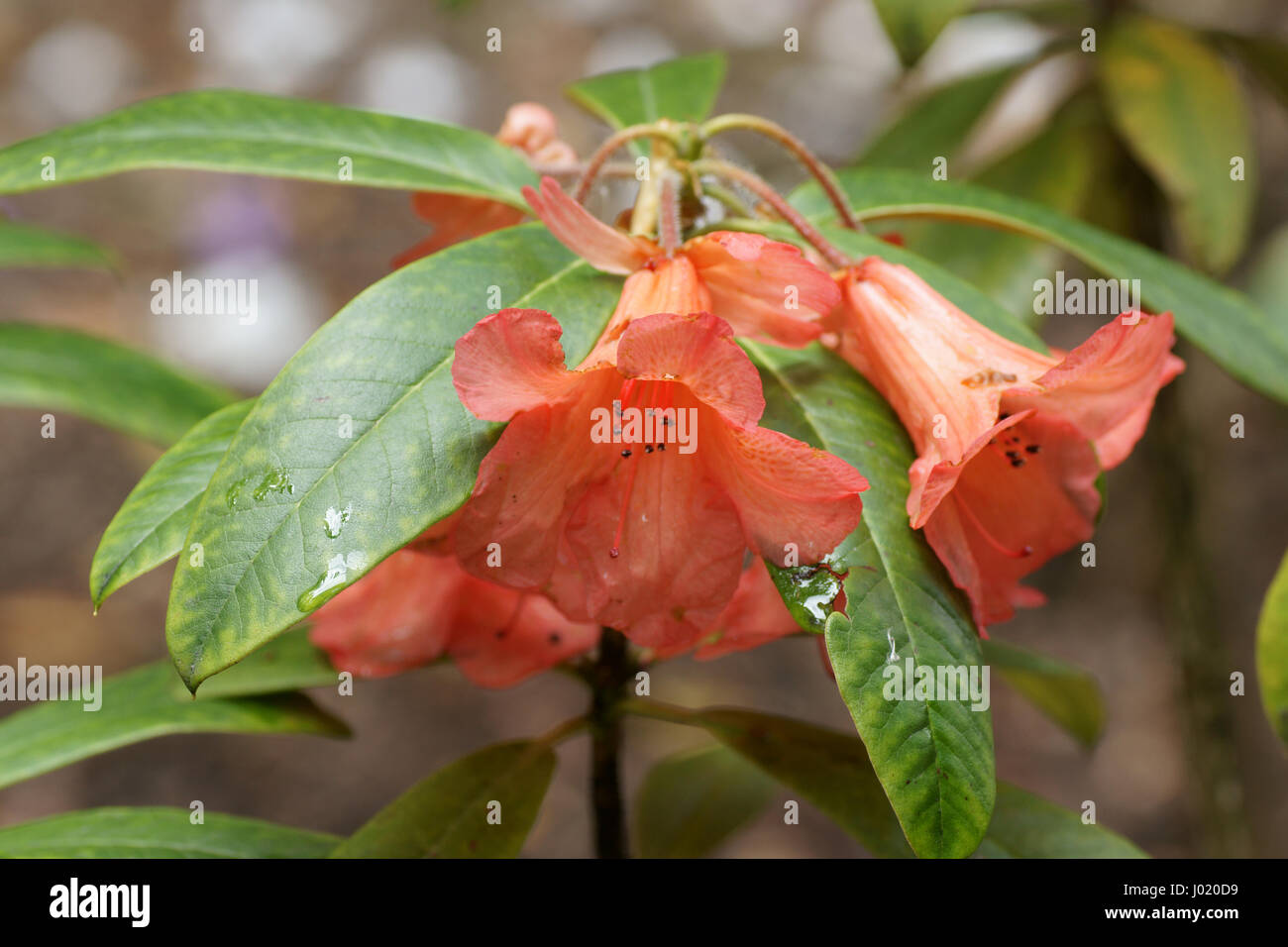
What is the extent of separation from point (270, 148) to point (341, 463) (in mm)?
302

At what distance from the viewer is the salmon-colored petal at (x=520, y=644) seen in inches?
31.3

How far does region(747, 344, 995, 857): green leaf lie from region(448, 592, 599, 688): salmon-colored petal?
28 centimetres

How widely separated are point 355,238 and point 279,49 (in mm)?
423

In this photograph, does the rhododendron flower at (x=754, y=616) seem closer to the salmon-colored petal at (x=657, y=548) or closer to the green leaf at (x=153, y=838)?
the salmon-colored petal at (x=657, y=548)

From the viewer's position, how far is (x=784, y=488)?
1.77 feet

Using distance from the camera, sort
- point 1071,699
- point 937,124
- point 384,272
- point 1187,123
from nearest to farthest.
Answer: point 1071,699 < point 1187,123 < point 937,124 < point 384,272

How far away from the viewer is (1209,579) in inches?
51.7

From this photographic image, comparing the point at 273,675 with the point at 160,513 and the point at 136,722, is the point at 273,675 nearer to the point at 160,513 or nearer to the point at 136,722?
the point at 136,722

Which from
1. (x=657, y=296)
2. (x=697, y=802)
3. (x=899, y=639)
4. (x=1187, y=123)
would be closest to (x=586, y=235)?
(x=657, y=296)

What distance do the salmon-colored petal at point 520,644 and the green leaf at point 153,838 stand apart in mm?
194

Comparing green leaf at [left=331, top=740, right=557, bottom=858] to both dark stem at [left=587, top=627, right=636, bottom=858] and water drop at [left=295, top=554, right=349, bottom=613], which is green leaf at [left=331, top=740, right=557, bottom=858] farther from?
water drop at [left=295, top=554, right=349, bottom=613]

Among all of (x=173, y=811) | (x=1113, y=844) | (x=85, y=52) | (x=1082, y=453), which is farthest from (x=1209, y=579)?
(x=85, y=52)

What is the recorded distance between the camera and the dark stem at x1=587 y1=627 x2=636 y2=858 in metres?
0.84

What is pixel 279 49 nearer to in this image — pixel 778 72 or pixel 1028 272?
pixel 778 72
